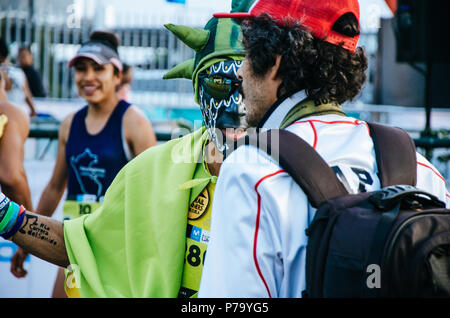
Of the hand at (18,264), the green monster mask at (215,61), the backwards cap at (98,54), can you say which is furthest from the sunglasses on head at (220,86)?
the backwards cap at (98,54)

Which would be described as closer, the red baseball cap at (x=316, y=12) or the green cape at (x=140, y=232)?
the red baseball cap at (x=316, y=12)

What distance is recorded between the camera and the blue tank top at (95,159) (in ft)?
14.2

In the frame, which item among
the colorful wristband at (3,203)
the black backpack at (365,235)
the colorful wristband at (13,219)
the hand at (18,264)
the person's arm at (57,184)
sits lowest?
the hand at (18,264)

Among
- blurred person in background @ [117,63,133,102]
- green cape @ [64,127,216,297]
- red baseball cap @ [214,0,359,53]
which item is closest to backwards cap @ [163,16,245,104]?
green cape @ [64,127,216,297]

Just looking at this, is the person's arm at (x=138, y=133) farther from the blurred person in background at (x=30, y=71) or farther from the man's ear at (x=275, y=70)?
the blurred person in background at (x=30, y=71)

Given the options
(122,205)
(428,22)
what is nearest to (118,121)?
(122,205)

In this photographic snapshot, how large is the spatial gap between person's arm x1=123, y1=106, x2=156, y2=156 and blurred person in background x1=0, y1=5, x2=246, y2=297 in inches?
69.6

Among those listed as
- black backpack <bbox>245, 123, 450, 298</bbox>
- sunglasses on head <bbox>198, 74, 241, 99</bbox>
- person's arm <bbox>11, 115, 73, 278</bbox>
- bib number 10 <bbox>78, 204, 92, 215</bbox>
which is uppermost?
sunglasses on head <bbox>198, 74, 241, 99</bbox>

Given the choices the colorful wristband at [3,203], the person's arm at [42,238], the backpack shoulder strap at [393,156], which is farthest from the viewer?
the person's arm at [42,238]

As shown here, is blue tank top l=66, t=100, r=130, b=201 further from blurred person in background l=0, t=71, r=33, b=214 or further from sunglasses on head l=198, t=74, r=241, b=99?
sunglasses on head l=198, t=74, r=241, b=99

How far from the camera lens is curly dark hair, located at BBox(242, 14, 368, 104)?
5.38ft

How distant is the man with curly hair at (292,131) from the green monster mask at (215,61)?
0.67 metres

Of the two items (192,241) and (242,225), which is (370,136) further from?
(192,241)
